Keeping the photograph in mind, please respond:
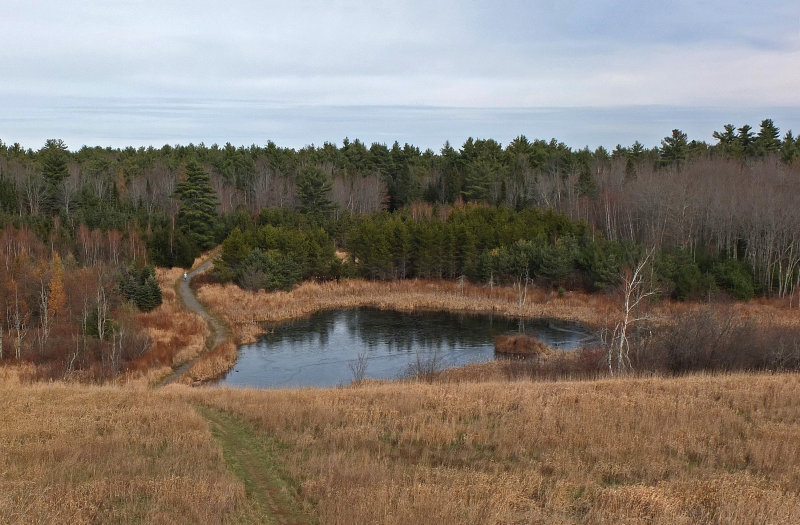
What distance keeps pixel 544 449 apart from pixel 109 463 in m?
8.48

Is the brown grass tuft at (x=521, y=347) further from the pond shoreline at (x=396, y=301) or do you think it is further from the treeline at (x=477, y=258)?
the treeline at (x=477, y=258)

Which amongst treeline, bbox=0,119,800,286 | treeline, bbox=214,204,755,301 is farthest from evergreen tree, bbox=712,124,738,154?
treeline, bbox=214,204,755,301

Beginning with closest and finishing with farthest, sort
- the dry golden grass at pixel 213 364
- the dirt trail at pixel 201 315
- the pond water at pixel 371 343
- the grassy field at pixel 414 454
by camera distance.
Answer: the grassy field at pixel 414 454, the dry golden grass at pixel 213 364, the dirt trail at pixel 201 315, the pond water at pixel 371 343

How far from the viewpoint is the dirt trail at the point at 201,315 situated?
31350 millimetres

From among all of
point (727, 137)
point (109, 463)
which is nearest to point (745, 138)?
point (727, 137)

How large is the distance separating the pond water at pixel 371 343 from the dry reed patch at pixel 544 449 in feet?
37.4

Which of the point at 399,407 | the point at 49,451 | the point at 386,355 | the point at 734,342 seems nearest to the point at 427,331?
the point at 386,355

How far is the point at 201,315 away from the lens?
44.7 meters

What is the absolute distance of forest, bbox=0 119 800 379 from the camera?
126 feet

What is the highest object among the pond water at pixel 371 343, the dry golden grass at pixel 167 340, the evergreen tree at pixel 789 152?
the evergreen tree at pixel 789 152

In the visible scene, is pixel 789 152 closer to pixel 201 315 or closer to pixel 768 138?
pixel 768 138

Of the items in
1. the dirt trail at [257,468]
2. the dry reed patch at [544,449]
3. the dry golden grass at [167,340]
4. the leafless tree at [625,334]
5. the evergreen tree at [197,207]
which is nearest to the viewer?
the dry reed patch at [544,449]

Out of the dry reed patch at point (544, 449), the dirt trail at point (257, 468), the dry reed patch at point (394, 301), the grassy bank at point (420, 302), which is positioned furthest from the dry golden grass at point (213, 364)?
the dirt trail at point (257, 468)

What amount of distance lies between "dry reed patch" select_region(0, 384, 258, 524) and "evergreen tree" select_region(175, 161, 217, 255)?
50928mm
